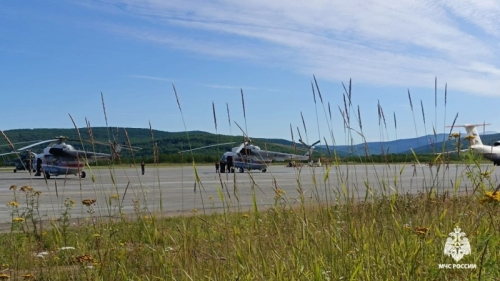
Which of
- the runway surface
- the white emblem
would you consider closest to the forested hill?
the runway surface

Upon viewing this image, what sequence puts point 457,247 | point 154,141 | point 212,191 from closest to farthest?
point 457,247
point 154,141
point 212,191

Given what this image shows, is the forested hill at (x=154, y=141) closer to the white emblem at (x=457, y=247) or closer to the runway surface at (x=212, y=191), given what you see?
the runway surface at (x=212, y=191)

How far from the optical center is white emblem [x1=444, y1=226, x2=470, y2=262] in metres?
Answer: 2.28

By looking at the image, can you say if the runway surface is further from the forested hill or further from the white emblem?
the white emblem

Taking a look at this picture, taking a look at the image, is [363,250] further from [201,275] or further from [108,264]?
[108,264]

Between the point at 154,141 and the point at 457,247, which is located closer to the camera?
the point at 457,247

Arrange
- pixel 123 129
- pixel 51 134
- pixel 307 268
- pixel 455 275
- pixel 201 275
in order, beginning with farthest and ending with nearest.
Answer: pixel 51 134, pixel 123 129, pixel 201 275, pixel 307 268, pixel 455 275

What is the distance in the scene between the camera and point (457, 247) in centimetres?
232

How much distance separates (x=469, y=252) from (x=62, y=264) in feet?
8.33

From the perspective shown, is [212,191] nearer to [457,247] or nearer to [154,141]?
[154,141]

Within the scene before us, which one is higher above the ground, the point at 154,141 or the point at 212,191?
the point at 154,141

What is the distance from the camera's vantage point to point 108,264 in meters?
2.96

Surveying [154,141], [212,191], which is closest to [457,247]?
[154,141]

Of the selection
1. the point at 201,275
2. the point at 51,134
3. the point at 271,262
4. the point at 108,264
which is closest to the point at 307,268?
the point at 271,262
